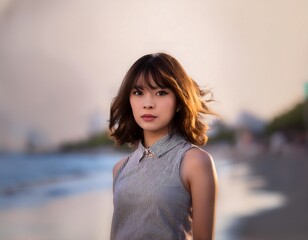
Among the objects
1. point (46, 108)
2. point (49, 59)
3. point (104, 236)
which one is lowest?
point (104, 236)

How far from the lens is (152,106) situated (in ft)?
4.32

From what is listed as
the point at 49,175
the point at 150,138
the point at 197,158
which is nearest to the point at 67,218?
the point at 49,175

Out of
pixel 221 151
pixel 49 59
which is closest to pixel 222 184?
pixel 221 151

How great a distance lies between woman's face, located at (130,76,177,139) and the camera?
4.31 ft

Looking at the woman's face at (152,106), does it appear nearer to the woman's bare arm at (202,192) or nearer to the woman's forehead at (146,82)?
the woman's forehead at (146,82)

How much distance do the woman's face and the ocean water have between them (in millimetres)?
2215

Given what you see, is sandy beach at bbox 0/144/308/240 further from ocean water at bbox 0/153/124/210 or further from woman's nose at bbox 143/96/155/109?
woman's nose at bbox 143/96/155/109

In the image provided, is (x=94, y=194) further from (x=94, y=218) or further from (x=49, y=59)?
(x=49, y=59)

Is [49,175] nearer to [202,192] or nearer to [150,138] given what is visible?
[150,138]

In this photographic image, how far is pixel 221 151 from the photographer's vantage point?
361 cm

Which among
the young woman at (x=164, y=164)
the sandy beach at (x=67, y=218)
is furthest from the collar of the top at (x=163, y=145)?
the sandy beach at (x=67, y=218)

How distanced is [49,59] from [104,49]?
0.31m

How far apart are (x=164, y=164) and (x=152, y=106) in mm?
123

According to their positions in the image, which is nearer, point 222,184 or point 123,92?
point 123,92
